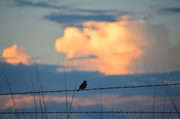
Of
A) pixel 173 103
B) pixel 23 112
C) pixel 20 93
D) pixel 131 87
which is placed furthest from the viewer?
pixel 20 93

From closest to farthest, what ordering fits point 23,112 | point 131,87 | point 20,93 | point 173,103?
point 173,103 → point 131,87 → point 23,112 → point 20,93

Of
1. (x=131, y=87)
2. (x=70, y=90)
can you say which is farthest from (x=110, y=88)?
(x=70, y=90)

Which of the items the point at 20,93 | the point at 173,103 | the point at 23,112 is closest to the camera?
the point at 173,103

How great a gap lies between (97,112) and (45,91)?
1194 millimetres

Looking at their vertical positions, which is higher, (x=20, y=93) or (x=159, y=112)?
(x=20, y=93)

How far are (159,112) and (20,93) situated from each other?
2971 mm

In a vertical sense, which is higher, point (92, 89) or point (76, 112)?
point (92, 89)

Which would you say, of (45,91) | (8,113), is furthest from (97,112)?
(8,113)

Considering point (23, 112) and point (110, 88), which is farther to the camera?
point (23, 112)

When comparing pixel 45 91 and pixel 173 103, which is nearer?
pixel 173 103

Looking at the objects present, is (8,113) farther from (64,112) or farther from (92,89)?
(92,89)

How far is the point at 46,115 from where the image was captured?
6.15 meters

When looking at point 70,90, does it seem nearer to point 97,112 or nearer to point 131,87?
point 97,112

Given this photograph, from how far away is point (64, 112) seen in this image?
6.36 metres
